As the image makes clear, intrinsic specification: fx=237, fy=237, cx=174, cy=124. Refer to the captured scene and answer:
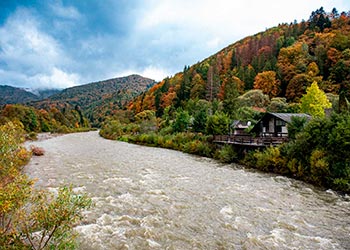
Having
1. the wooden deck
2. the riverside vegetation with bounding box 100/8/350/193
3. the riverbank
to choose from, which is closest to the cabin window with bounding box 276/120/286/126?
the riverside vegetation with bounding box 100/8/350/193

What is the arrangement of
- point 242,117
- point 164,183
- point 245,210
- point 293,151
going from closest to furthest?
point 245,210 → point 164,183 → point 293,151 → point 242,117

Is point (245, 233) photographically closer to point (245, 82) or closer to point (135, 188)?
point (135, 188)

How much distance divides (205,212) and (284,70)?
71424 mm

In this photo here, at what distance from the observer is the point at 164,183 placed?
57.7 ft

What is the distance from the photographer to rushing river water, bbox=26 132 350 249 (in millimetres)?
8961

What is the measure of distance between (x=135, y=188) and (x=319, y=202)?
11.3m

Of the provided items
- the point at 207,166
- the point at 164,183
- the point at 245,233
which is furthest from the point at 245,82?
the point at 245,233

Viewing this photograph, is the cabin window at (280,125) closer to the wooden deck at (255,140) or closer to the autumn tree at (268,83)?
the wooden deck at (255,140)

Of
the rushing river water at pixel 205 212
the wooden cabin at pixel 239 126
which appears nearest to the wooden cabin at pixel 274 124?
the wooden cabin at pixel 239 126

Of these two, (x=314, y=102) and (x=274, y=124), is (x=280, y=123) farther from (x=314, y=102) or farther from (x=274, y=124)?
(x=314, y=102)

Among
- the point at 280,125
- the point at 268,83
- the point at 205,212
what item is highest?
the point at 268,83

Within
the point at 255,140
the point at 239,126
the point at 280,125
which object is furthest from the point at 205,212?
the point at 239,126

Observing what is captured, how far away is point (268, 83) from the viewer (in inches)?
2815

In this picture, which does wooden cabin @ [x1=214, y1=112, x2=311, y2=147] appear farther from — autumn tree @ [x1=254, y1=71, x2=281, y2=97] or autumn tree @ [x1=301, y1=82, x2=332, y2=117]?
autumn tree @ [x1=254, y1=71, x2=281, y2=97]
